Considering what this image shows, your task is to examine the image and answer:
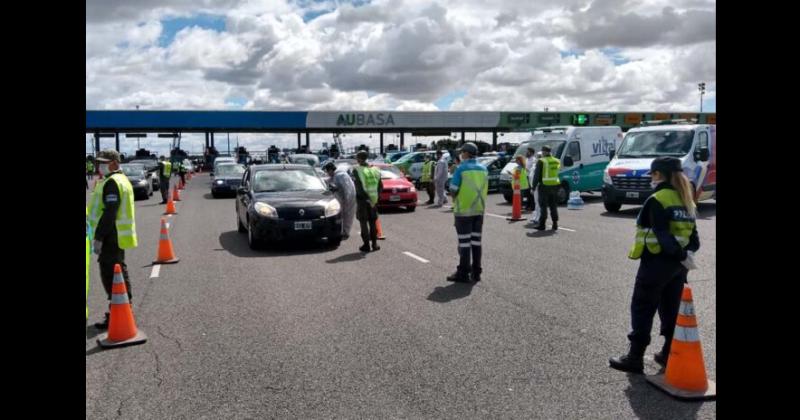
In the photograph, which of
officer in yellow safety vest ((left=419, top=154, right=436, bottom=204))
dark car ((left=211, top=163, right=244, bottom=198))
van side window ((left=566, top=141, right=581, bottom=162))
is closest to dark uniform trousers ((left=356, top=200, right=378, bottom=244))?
officer in yellow safety vest ((left=419, top=154, right=436, bottom=204))

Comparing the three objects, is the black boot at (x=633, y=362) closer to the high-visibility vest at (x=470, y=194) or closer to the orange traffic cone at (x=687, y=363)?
the orange traffic cone at (x=687, y=363)

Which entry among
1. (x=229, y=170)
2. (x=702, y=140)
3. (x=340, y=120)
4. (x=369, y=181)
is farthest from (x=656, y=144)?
(x=340, y=120)

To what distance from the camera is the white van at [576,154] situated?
21041 mm

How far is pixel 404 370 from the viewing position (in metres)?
5.23

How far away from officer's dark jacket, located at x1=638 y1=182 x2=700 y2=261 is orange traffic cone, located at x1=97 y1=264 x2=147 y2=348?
468 centimetres

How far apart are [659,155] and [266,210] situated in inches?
450

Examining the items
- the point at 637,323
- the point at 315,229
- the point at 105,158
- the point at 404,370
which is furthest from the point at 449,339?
the point at 315,229

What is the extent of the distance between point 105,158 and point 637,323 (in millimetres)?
5594

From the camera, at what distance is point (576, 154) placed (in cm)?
2155

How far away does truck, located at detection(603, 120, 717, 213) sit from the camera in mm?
17188

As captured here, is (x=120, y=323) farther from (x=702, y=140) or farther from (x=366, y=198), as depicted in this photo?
(x=702, y=140)

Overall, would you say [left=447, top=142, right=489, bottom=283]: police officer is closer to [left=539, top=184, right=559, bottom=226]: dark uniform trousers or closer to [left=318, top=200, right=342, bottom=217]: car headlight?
[left=318, top=200, right=342, bottom=217]: car headlight

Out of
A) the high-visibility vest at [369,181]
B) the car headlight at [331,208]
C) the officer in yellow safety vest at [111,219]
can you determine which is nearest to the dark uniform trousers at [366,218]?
the high-visibility vest at [369,181]
